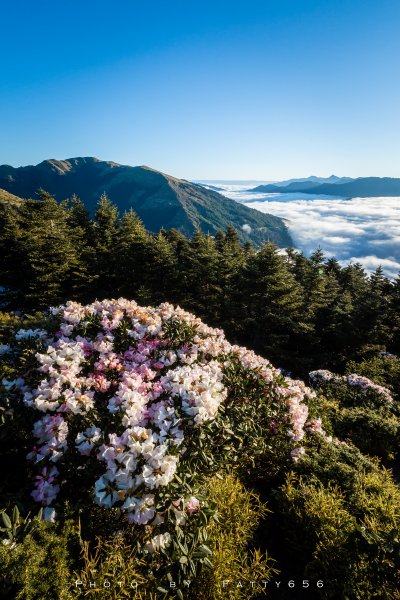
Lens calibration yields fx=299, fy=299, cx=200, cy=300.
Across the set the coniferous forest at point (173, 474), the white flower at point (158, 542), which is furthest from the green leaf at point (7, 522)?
the white flower at point (158, 542)

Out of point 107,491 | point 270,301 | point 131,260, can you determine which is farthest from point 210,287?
point 107,491

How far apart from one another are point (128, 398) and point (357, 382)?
10.0 meters

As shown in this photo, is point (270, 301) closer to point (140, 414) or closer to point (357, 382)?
point (357, 382)

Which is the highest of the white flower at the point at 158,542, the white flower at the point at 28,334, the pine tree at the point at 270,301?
the white flower at the point at 28,334

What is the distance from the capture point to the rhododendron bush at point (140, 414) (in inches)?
123

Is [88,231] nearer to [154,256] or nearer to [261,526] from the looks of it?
[154,256]

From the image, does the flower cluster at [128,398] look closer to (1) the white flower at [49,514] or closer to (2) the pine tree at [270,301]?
(1) the white flower at [49,514]

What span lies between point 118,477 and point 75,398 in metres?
1.20

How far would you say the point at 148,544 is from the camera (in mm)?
3309

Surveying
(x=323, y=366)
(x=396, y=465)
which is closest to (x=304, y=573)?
(x=396, y=465)

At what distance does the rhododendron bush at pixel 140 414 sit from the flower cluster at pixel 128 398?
1cm

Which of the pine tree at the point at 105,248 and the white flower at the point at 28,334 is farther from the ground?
the white flower at the point at 28,334

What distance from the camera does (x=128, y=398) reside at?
3713 mm

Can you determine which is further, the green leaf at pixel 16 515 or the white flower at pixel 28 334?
the white flower at pixel 28 334
